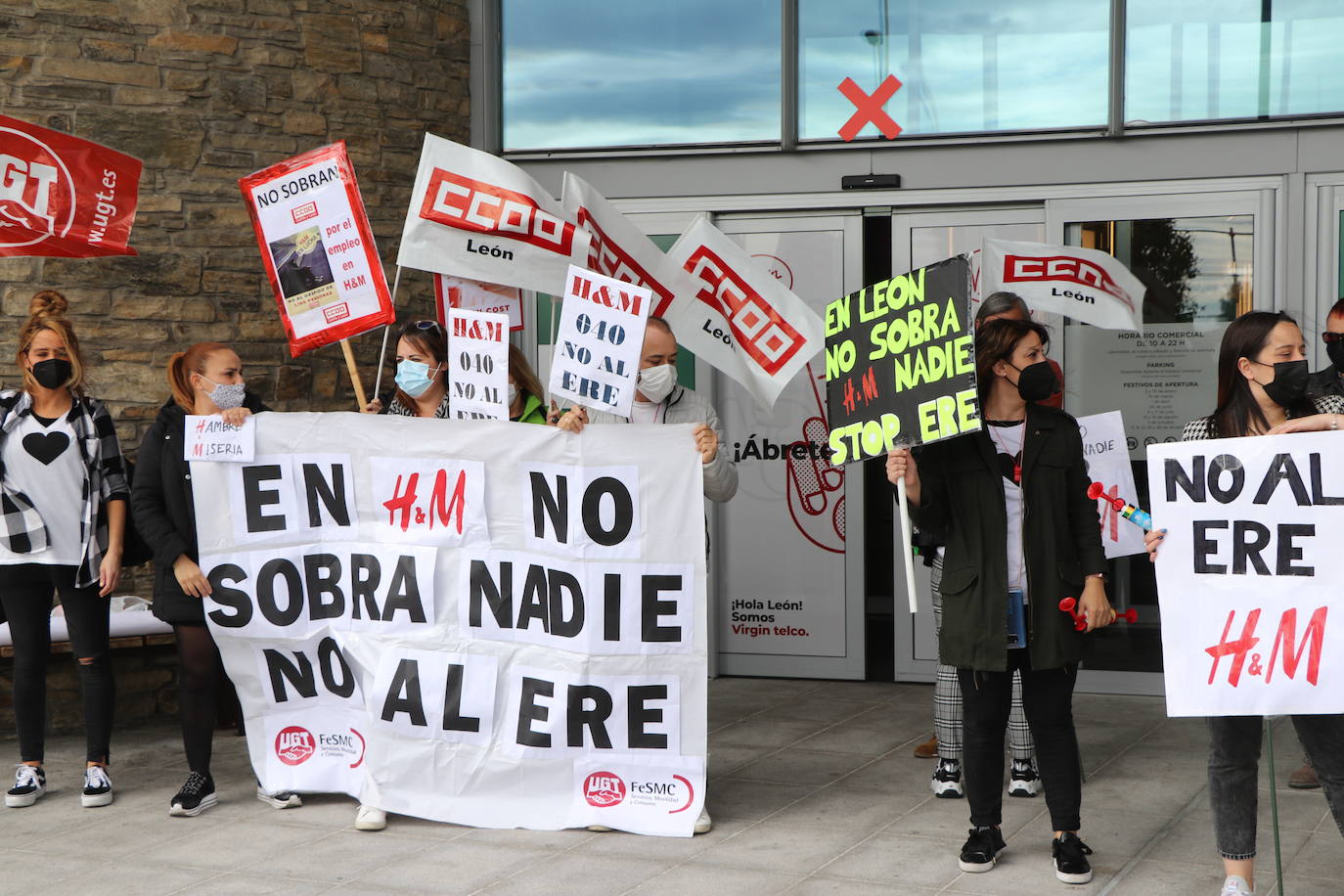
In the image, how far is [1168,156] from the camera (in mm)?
7316

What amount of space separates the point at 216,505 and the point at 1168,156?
16.3ft

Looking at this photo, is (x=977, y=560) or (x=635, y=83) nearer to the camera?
(x=977, y=560)

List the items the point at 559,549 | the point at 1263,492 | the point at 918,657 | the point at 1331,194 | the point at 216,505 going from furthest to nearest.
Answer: the point at 918,657, the point at 1331,194, the point at 216,505, the point at 559,549, the point at 1263,492

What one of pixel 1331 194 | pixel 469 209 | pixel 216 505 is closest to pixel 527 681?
pixel 216 505

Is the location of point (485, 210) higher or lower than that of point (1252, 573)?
higher

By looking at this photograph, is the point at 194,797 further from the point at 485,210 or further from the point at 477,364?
the point at 485,210

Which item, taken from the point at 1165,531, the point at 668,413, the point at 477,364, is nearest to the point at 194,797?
Answer: the point at 477,364

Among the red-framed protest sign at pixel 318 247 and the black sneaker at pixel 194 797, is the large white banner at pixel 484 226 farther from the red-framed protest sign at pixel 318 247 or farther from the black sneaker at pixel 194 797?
the black sneaker at pixel 194 797

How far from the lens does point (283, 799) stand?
540cm

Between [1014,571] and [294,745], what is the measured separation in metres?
2.78

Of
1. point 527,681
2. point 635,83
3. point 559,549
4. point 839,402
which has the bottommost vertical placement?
point 527,681

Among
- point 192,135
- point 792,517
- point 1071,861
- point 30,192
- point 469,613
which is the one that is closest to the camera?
point 1071,861

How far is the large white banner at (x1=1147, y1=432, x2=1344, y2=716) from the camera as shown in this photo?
372 centimetres

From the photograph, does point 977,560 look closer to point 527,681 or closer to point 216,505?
point 527,681
